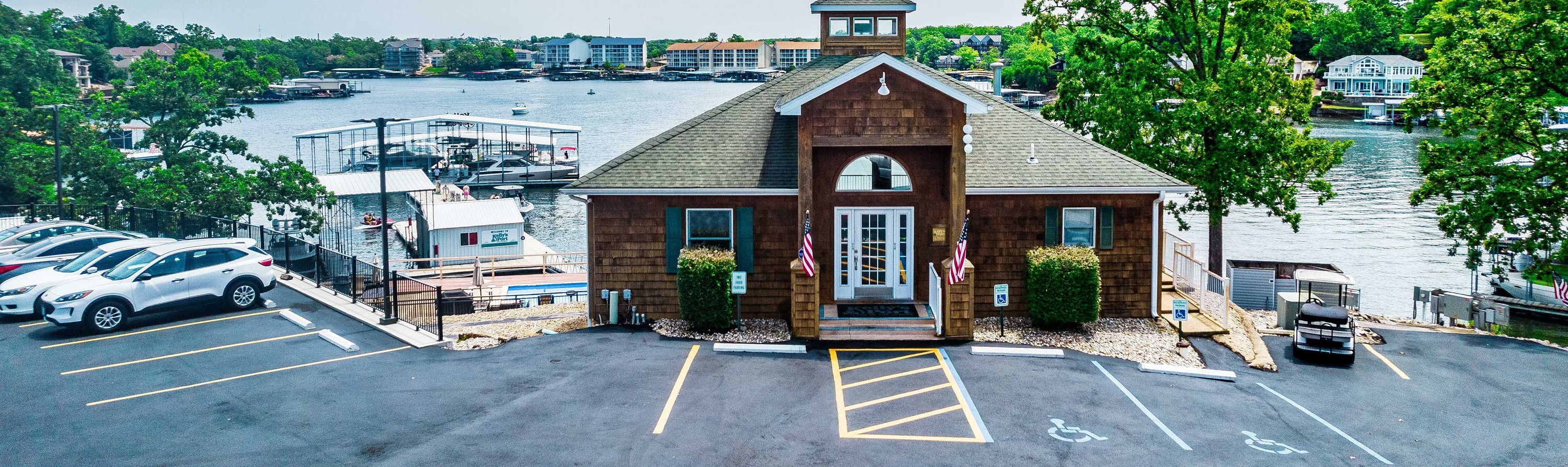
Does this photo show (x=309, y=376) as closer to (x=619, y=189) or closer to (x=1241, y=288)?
(x=619, y=189)

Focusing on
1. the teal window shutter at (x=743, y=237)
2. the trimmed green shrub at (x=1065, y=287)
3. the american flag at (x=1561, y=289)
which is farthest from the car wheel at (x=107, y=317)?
the american flag at (x=1561, y=289)

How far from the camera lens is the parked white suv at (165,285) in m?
18.8

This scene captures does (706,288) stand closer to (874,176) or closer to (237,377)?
(874,176)

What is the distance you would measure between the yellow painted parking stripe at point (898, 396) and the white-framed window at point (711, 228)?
559cm

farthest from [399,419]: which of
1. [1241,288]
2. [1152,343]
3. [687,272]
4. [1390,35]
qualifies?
[1390,35]

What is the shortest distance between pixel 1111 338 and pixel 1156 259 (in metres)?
2.24

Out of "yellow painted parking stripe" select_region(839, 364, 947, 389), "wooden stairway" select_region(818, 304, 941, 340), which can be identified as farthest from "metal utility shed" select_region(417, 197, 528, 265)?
"yellow painted parking stripe" select_region(839, 364, 947, 389)

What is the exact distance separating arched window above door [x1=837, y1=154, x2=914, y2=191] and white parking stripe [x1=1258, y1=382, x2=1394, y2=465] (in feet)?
23.4

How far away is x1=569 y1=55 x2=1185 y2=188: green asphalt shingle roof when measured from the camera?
19812 millimetres

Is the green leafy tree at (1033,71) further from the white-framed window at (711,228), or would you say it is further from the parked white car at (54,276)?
the parked white car at (54,276)

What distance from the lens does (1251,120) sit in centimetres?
2605

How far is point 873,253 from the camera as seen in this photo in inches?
805

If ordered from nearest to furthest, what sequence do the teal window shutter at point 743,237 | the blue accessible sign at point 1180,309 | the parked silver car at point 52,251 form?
the blue accessible sign at point 1180,309 < the teal window shutter at point 743,237 < the parked silver car at point 52,251

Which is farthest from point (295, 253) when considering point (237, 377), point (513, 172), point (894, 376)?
point (513, 172)
